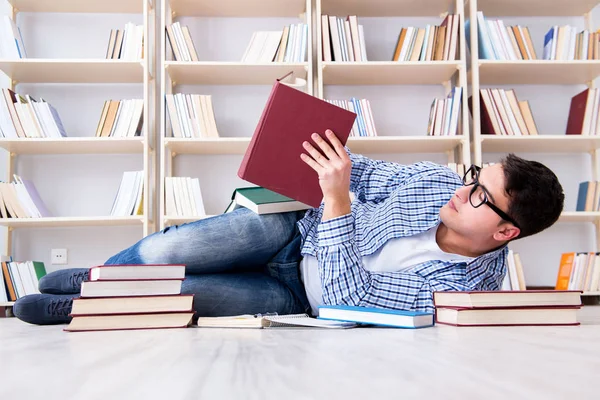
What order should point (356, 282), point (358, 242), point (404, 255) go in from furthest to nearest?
point (358, 242)
point (404, 255)
point (356, 282)

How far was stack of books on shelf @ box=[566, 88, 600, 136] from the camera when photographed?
323cm

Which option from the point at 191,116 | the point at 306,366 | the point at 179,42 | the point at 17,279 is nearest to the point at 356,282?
the point at 306,366

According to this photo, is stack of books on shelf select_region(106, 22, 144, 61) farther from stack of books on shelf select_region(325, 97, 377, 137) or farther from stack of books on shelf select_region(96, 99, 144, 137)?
stack of books on shelf select_region(325, 97, 377, 137)

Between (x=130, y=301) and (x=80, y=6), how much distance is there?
2704mm

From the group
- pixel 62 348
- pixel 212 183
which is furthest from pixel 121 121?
pixel 62 348

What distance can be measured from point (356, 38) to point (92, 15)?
161 cm

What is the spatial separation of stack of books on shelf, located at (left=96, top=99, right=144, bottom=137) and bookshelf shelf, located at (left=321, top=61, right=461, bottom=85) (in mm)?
1041

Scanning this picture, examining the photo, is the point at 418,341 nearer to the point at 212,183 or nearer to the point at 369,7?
the point at 212,183

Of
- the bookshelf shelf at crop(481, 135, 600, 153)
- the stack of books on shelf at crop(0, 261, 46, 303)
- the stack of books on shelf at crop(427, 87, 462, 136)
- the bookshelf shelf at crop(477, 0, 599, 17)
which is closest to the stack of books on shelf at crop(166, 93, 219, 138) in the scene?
the stack of books on shelf at crop(0, 261, 46, 303)

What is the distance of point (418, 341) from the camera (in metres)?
0.90

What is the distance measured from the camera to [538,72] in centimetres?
331

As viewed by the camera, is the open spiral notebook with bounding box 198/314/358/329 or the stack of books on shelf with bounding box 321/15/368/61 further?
the stack of books on shelf with bounding box 321/15/368/61

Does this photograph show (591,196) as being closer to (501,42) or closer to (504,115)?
(504,115)

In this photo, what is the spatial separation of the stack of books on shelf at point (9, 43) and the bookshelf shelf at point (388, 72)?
65.5 inches
